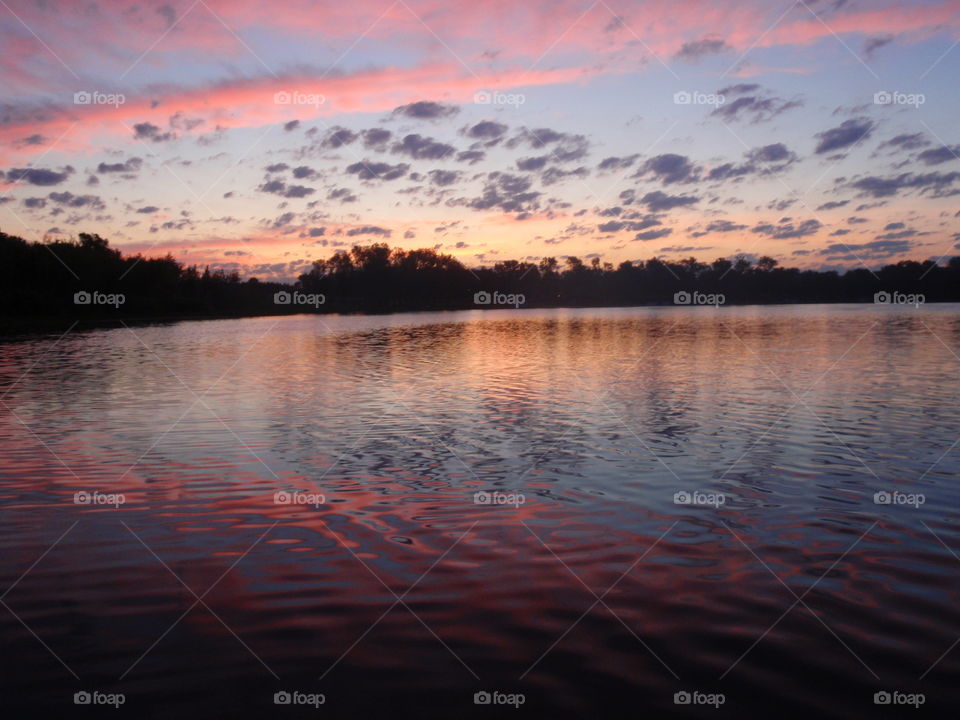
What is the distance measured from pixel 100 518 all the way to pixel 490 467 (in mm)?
6401

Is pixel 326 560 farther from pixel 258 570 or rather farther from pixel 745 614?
pixel 745 614

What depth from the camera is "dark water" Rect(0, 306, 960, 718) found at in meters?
5.93

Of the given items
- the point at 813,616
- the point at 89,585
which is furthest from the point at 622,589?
the point at 89,585

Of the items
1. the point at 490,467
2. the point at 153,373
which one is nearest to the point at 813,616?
the point at 490,467

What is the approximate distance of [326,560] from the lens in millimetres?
8672

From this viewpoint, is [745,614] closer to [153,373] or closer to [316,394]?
[316,394]

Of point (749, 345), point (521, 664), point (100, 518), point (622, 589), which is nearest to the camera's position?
point (521, 664)

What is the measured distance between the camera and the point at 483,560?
28.4ft

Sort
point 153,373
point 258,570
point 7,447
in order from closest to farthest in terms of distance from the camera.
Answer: point 258,570 → point 7,447 → point 153,373

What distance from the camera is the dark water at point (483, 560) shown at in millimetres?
5930

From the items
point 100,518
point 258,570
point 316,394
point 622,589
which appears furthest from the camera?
point 316,394

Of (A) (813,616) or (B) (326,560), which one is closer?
(A) (813,616)

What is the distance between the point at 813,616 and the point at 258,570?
590 cm

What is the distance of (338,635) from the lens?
22.0 feet
